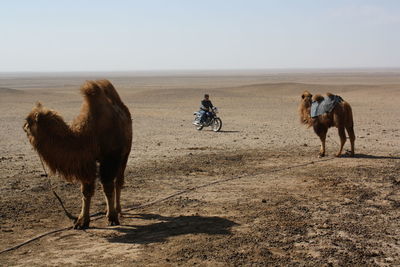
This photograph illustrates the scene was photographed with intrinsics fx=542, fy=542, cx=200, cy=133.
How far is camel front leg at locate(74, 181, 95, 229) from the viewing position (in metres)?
7.83

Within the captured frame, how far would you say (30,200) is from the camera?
945cm

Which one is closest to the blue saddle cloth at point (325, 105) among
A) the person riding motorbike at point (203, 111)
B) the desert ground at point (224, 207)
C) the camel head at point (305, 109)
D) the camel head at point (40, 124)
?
the camel head at point (305, 109)

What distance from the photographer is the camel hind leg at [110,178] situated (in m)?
7.96

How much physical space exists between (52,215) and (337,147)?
9.48m

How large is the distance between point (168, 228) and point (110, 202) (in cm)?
96

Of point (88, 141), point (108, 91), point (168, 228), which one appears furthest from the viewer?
point (108, 91)

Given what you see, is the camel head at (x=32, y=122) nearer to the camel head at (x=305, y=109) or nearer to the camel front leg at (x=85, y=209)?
the camel front leg at (x=85, y=209)

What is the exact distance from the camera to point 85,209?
25.7 ft

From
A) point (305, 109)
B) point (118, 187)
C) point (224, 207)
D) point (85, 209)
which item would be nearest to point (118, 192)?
point (118, 187)

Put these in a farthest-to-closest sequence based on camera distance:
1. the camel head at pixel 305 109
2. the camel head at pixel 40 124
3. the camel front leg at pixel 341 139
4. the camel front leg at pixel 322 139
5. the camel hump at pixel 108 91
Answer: the camel head at pixel 305 109
the camel front leg at pixel 322 139
the camel front leg at pixel 341 139
the camel hump at pixel 108 91
the camel head at pixel 40 124

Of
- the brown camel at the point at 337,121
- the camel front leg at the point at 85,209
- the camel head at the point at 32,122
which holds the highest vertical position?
the camel head at the point at 32,122

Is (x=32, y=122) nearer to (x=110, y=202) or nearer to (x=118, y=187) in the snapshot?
(x=110, y=202)

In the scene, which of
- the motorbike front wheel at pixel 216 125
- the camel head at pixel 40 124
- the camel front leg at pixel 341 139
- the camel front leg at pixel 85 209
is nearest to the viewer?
the camel head at pixel 40 124

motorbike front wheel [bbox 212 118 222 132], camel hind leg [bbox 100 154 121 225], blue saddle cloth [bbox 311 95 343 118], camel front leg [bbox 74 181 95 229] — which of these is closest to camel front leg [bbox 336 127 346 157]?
blue saddle cloth [bbox 311 95 343 118]
